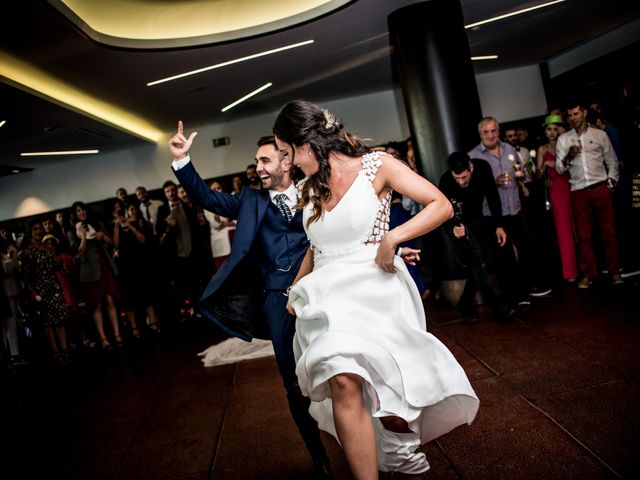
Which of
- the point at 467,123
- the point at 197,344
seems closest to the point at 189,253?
the point at 197,344

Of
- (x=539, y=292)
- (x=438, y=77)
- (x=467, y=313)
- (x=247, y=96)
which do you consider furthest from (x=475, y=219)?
(x=247, y=96)

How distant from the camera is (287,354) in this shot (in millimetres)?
2246

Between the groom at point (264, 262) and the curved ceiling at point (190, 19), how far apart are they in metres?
3.79

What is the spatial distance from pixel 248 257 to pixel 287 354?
1.66 feet

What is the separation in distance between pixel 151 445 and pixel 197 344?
2.63m

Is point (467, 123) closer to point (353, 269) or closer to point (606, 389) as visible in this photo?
point (606, 389)

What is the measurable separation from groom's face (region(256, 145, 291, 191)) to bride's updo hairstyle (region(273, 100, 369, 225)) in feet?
1.22

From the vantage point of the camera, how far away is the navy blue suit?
7.44 feet

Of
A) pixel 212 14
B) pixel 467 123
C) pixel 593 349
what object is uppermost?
pixel 212 14

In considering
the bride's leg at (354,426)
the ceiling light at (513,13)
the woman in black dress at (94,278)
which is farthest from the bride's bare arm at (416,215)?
the ceiling light at (513,13)

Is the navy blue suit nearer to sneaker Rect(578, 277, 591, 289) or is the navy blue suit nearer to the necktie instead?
the necktie

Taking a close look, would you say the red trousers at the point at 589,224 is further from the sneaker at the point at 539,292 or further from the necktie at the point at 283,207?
the necktie at the point at 283,207

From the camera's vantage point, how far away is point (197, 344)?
19.0ft

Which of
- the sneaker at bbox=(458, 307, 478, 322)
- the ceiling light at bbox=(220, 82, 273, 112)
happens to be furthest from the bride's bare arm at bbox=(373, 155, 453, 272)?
the ceiling light at bbox=(220, 82, 273, 112)
